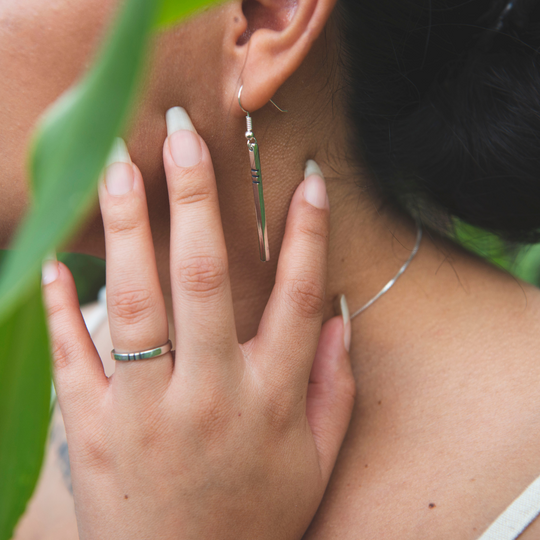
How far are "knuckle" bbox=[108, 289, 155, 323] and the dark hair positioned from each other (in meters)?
0.54

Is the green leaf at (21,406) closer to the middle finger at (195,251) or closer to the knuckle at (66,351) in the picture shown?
the middle finger at (195,251)

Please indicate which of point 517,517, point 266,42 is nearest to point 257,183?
point 266,42

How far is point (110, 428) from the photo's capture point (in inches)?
28.4

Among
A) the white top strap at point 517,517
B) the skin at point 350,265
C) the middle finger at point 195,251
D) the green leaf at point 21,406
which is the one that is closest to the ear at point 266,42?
the skin at point 350,265

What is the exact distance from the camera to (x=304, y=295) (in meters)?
0.76

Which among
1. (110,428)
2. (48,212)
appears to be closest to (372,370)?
(110,428)

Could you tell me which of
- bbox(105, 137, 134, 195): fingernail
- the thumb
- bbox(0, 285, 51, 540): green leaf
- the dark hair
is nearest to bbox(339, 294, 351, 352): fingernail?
the thumb

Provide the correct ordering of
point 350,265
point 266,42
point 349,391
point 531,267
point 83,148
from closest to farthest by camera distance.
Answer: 1. point 83,148
2. point 266,42
3. point 349,391
4. point 350,265
5. point 531,267

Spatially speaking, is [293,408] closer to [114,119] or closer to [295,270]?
[295,270]

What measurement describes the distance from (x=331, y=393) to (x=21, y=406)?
72 centimetres

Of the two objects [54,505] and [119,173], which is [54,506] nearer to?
[54,505]

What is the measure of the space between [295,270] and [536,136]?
576 mm

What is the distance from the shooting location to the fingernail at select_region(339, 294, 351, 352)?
92cm

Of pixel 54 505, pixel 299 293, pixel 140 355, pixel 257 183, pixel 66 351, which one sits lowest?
pixel 54 505
